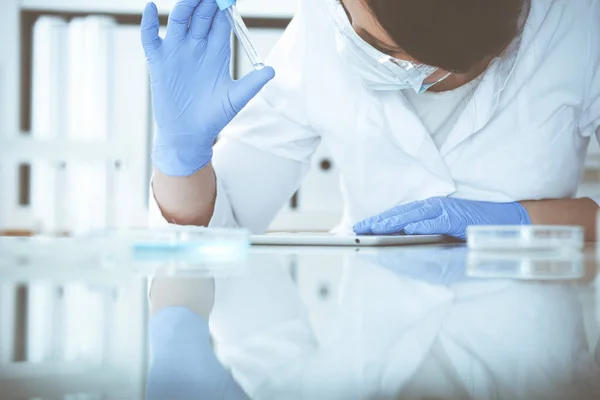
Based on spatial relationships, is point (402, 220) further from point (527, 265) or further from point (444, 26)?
point (527, 265)

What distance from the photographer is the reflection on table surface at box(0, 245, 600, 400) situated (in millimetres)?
153

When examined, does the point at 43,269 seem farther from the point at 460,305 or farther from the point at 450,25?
the point at 450,25

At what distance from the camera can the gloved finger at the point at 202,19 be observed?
0.96 meters

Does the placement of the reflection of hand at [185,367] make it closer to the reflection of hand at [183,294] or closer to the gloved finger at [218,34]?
the reflection of hand at [183,294]

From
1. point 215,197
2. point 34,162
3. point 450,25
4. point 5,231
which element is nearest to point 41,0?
point 34,162

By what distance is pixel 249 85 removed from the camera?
952 mm

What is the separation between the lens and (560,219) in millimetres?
1043

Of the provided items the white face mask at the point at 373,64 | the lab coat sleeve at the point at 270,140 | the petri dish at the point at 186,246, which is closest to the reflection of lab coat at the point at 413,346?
the petri dish at the point at 186,246

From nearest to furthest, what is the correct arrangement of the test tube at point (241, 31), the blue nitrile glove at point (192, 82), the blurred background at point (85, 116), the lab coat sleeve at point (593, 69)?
the test tube at point (241, 31) < the blue nitrile glove at point (192, 82) < the lab coat sleeve at point (593, 69) < the blurred background at point (85, 116)

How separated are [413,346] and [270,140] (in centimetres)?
107

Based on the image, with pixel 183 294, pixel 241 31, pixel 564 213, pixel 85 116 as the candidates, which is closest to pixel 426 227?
→ pixel 564 213

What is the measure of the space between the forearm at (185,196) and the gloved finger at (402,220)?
352 mm

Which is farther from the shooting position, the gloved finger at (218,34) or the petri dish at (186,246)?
the gloved finger at (218,34)

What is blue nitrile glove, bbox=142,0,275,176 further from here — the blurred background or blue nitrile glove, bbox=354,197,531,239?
the blurred background
